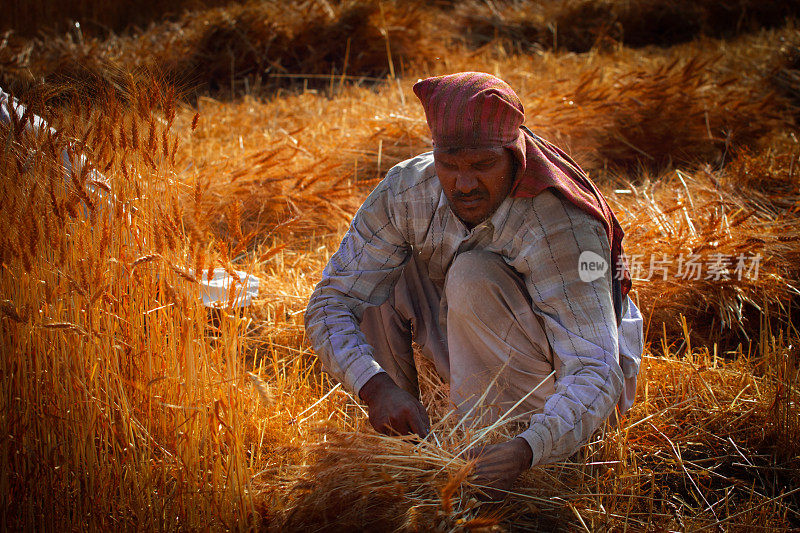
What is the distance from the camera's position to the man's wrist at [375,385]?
173cm

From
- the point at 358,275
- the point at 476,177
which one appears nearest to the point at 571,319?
the point at 476,177

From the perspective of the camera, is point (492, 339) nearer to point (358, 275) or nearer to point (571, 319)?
point (571, 319)

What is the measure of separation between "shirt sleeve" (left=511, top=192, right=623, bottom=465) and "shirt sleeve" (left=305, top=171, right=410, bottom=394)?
373mm

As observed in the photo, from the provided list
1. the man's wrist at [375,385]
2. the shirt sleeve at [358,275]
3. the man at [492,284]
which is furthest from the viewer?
the shirt sleeve at [358,275]

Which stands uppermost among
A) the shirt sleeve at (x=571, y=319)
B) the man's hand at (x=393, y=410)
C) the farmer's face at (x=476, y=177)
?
the farmer's face at (x=476, y=177)

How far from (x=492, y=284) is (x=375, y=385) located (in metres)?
0.40

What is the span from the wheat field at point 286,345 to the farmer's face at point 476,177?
458 millimetres

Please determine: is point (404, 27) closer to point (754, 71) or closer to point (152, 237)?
point (754, 71)

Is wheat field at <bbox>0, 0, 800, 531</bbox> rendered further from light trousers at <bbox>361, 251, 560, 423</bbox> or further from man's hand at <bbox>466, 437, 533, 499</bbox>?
light trousers at <bbox>361, 251, 560, 423</bbox>

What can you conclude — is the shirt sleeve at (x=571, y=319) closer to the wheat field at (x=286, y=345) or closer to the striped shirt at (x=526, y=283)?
the striped shirt at (x=526, y=283)

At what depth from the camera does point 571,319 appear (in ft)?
5.51

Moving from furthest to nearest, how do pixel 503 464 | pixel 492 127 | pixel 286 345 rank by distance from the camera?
pixel 286 345 → pixel 492 127 → pixel 503 464

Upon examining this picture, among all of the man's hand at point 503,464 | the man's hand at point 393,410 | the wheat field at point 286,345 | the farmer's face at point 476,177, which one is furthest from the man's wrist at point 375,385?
the farmer's face at point 476,177

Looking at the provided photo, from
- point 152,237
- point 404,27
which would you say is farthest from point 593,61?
point 152,237
